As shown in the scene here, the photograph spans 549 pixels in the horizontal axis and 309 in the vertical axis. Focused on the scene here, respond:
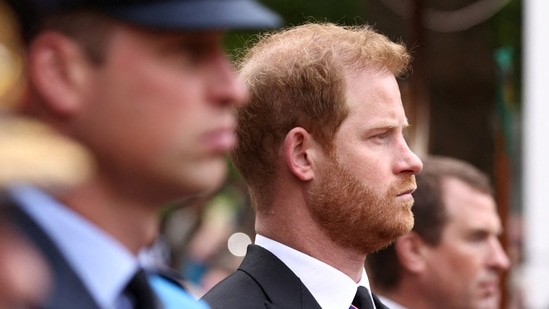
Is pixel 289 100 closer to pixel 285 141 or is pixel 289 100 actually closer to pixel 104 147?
pixel 285 141

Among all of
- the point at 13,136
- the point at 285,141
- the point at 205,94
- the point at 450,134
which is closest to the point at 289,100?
the point at 285,141

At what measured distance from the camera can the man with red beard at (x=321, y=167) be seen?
3.44 m

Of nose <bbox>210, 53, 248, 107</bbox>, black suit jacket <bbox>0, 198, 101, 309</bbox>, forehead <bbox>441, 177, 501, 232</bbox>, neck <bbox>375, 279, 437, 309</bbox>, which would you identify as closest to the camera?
black suit jacket <bbox>0, 198, 101, 309</bbox>

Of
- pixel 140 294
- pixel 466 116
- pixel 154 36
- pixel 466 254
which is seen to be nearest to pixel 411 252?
pixel 466 254

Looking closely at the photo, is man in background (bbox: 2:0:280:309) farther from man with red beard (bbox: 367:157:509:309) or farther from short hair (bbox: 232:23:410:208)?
man with red beard (bbox: 367:157:509:309)

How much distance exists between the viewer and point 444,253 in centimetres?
553

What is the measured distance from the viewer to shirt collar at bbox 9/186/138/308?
182 centimetres

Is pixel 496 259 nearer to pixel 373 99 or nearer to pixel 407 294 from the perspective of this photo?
pixel 407 294

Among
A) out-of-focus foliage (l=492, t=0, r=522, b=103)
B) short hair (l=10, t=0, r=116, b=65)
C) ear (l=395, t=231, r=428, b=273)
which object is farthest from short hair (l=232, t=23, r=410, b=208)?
out-of-focus foliage (l=492, t=0, r=522, b=103)

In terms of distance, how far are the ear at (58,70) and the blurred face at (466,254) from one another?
3768mm

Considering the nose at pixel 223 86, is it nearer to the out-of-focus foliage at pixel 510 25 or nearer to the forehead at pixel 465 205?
the forehead at pixel 465 205

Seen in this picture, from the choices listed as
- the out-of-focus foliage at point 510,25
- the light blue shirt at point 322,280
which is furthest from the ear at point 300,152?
the out-of-focus foliage at point 510,25

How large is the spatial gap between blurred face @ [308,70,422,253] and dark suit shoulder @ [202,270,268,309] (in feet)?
0.92

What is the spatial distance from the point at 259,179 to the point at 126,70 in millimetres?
1736
